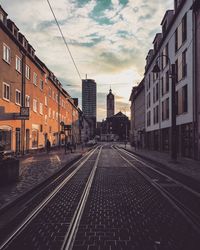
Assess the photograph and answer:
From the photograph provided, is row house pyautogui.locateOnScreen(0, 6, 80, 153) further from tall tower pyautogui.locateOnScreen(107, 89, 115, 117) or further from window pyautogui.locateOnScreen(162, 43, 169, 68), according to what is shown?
tall tower pyautogui.locateOnScreen(107, 89, 115, 117)

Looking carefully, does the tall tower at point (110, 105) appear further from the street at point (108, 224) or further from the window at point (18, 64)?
the street at point (108, 224)

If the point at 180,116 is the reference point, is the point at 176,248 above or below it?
below

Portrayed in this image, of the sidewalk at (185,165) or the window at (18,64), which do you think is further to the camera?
the window at (18,64)

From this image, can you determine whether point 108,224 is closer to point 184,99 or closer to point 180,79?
point 184,99

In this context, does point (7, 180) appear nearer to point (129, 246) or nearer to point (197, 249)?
point (129, 246)

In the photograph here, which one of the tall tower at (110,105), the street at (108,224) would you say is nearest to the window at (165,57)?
the street at (108,224)

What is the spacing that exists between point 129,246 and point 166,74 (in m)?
28.4

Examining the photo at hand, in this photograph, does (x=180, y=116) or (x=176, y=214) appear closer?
(x=176, y=214)

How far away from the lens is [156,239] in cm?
459

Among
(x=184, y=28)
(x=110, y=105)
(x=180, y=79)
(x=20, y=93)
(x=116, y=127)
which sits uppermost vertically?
(x=110, y=105)

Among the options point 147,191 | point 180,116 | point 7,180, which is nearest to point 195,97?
point 180,116

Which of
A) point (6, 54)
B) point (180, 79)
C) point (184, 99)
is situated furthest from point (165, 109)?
point (6, 54)

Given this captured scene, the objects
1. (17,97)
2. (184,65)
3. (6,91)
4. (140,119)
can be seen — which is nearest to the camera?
(6,91)

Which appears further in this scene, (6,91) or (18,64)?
(18,64)
